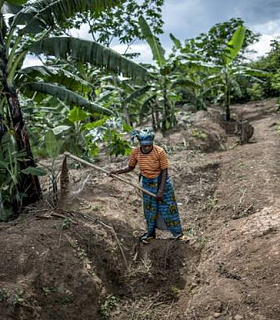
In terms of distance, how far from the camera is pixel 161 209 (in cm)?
507

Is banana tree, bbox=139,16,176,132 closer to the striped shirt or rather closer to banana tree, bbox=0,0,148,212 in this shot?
banana tree, bbox=0,0,148,212

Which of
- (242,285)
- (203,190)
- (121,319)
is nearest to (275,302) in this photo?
(242,285)

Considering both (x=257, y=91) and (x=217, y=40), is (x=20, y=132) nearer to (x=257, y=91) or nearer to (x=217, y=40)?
(x=217, y=40)

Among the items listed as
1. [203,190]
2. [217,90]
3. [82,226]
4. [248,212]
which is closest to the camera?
[82,226]

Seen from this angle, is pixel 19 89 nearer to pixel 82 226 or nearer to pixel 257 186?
pixel 82 226

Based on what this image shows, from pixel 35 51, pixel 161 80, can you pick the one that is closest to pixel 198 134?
pixel 161 80

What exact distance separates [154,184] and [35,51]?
94.0 inches

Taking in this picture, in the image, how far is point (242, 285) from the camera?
393 centimetres

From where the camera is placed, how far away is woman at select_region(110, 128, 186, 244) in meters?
4.74

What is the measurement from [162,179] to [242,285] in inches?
61.8

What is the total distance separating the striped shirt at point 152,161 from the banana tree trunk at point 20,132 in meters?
1.56

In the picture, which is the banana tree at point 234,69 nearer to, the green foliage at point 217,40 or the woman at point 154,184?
the green foliage at point 217,40

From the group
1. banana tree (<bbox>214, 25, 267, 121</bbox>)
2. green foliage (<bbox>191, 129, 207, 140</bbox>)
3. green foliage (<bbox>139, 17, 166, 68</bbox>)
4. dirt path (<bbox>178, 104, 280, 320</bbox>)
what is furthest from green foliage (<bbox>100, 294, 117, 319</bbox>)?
banana tree (<bbox>214, 25, 267, 121</bbox>)

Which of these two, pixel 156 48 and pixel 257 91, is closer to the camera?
pixel 156 48
